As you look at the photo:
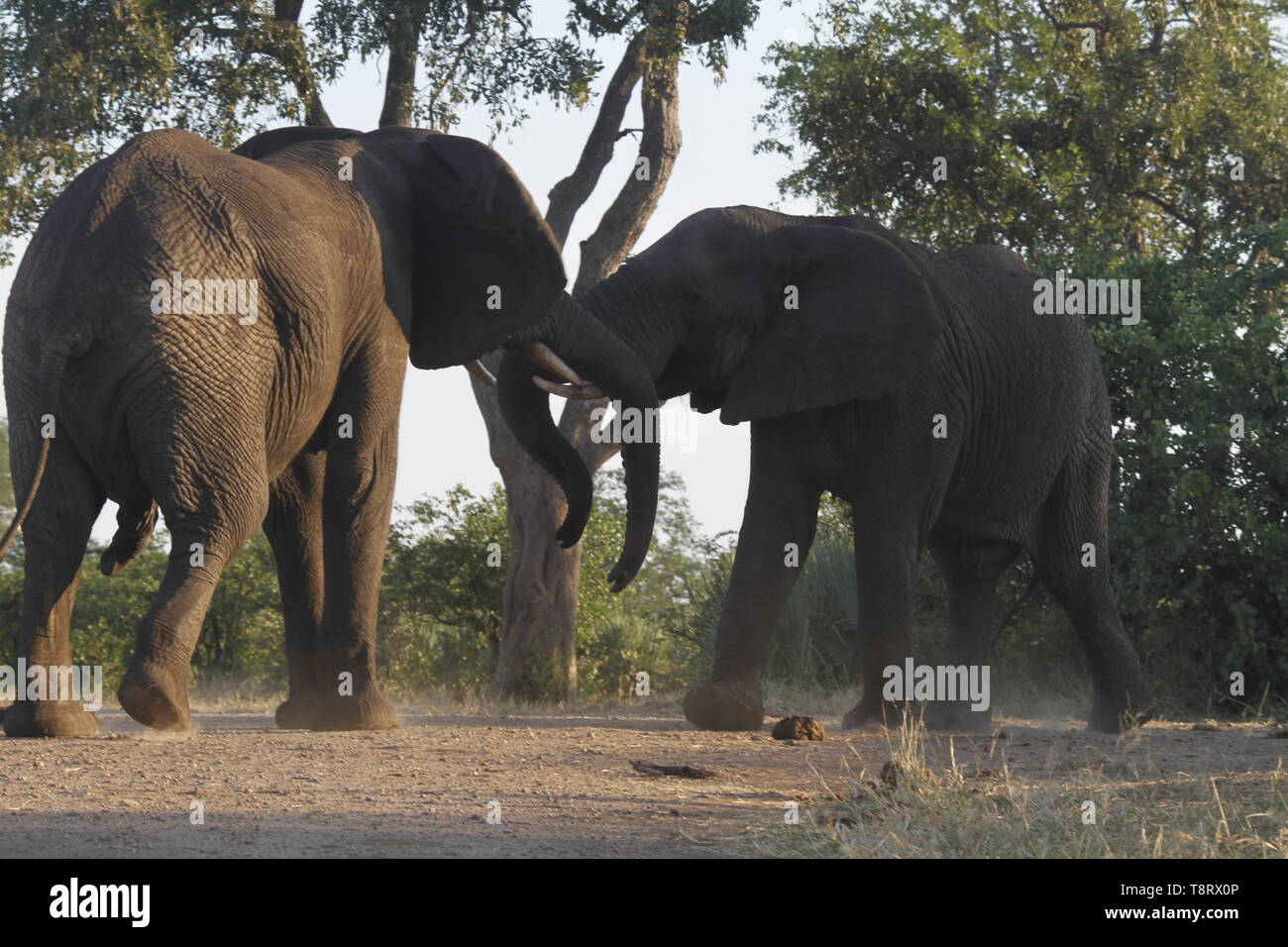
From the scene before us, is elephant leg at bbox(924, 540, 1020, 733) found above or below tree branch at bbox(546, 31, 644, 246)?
below

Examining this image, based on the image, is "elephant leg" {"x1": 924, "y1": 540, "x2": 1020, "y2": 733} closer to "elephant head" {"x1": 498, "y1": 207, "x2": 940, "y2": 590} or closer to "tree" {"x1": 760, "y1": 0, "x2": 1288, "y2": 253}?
"elephant head" {"x1": 498, "y1": 207, "x2": 940, "y2": 590}

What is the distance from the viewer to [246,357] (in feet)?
24.1

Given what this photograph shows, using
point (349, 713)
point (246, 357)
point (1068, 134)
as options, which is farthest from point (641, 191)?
point (246, 357)

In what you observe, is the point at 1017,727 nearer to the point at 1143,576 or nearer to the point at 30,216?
the point at 1143,576

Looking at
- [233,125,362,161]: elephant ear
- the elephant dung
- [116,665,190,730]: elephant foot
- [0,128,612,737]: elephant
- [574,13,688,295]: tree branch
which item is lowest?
the elephant dung

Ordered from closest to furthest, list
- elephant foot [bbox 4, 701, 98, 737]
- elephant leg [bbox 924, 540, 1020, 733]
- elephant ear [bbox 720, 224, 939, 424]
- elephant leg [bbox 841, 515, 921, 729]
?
elephant foot [bbox 4, 701, 98, 737]
elephant leg [bbox 841, 515, 921, 729]
elephant ear [bbox 720, 224, 939, 424]
elephant leg [bbox 924, 540, 1020, 733]

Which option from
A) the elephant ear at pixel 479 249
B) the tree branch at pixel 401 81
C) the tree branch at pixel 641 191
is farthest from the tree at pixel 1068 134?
the elephant ear at pixel 479 249

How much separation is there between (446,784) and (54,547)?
2177mm

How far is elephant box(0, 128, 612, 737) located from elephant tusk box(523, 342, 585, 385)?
193 millimetres

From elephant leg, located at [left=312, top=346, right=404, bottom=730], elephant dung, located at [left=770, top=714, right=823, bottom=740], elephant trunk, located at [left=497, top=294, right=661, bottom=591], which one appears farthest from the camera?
elephant trunk, located at [left=497, top=294, right=661, bottom=591]

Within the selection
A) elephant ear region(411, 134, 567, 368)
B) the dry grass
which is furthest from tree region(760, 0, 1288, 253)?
the dry grass

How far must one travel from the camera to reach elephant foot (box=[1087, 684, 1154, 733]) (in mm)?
10523

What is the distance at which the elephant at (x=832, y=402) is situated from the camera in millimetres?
9516

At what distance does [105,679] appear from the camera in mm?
19453
